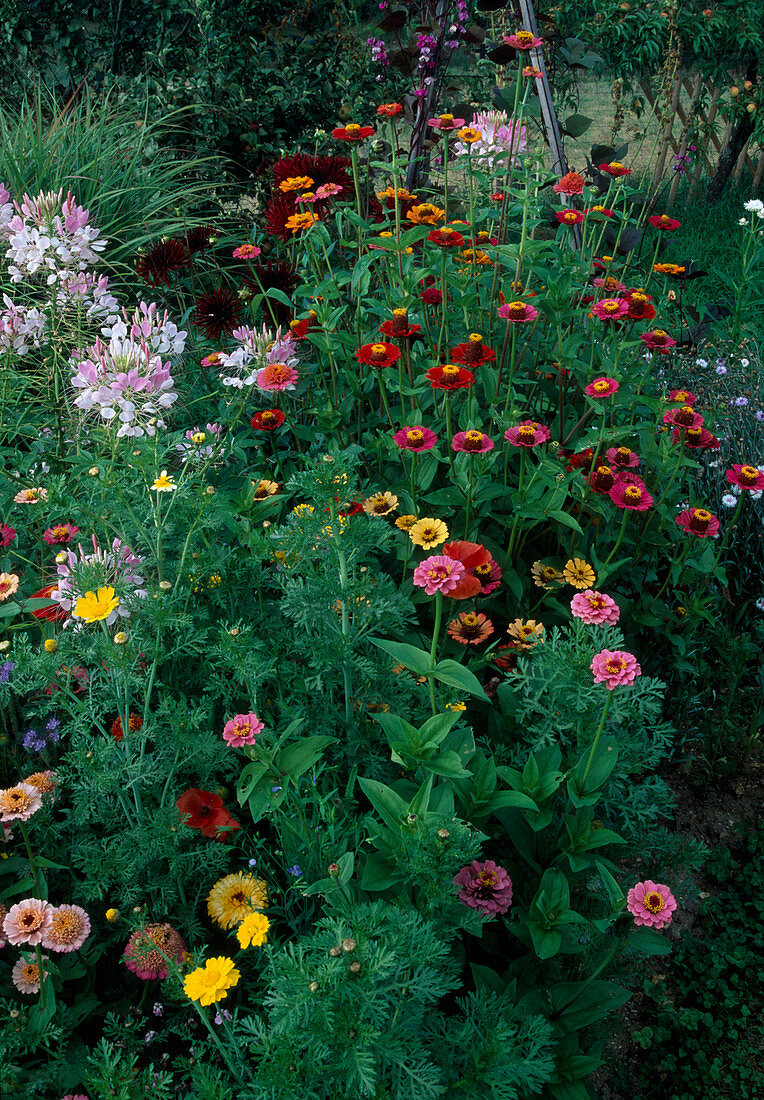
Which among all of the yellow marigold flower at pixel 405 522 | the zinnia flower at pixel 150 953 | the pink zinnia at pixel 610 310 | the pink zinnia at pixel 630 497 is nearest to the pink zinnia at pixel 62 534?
the yellow marigold flower at pixel 405 522

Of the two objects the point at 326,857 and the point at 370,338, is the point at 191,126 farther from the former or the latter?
the point at 326,857

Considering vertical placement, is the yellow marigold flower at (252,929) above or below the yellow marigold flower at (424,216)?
below

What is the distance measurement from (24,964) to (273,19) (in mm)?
5339

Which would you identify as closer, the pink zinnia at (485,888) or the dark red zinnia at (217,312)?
the pink zinnia at (485,888)

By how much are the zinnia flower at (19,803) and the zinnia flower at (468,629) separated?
86 centimetres

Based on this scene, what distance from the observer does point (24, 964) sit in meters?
1.26

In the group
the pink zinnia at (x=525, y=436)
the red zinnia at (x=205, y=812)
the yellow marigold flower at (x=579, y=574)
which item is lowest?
the red zinnia at (x=205, y=812)

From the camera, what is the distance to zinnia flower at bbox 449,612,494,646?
5.80 ft

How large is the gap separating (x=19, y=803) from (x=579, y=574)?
1229 mm

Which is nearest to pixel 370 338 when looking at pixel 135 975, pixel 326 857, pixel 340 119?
pixel 326 857

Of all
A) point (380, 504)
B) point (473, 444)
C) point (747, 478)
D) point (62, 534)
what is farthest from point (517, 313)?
point (62, 534)

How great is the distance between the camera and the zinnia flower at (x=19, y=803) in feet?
4.06

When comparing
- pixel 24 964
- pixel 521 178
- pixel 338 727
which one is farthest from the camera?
pixel 521 178

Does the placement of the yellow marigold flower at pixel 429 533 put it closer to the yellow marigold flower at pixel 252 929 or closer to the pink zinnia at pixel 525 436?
the pink zinnia at pixel 525 436
